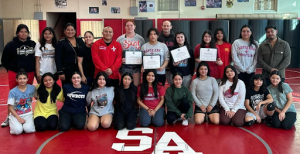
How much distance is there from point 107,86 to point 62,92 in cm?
81

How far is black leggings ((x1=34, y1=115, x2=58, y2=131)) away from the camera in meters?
4.50

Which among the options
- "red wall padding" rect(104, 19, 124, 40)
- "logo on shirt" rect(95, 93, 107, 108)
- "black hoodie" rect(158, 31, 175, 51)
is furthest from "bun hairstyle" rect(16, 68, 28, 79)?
"red wall padding" rect(104, 19, 124, 40)

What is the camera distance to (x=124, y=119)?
4.73 m

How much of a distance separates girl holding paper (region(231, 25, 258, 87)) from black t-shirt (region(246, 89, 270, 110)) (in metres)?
0.50

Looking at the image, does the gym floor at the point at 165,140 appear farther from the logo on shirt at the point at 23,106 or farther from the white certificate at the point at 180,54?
the white certificate at the point at 180,54

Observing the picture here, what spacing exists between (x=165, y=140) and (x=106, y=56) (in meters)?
1.92

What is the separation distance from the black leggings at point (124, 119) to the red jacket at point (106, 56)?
0.80 meters

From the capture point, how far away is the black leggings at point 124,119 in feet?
15.0

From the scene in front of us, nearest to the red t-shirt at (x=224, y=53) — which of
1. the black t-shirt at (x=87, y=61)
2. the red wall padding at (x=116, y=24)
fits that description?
the black t-shirt at (x=87, y=61)

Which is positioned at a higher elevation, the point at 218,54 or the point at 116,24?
the point at 116,24

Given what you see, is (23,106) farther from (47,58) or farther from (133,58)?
(133,58)

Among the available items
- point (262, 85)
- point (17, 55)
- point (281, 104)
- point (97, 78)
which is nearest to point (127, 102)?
point (97, 78)

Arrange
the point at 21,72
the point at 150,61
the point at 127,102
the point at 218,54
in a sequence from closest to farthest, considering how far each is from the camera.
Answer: the point at 21,72, the point at 127,102, the point at 150,61, the point at 218,54

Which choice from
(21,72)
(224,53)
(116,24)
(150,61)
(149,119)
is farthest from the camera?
(116,24)
